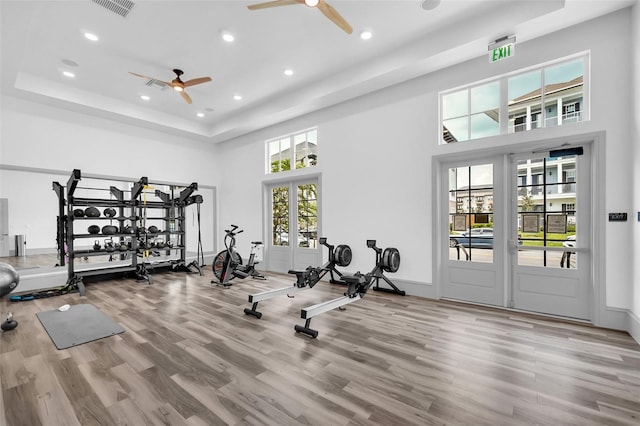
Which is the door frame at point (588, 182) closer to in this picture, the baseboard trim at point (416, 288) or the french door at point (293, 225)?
the baseboard trim at point (416, 288)

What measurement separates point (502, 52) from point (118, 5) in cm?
490

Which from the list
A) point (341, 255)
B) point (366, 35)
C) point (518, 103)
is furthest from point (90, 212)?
point (518, 103)

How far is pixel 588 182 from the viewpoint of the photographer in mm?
3398

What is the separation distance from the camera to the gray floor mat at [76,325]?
9.53 ft

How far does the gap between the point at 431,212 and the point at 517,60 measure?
2.34 metres

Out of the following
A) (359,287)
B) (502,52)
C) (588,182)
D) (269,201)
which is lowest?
(359,287)

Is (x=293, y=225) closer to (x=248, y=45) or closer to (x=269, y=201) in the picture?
(x=269, y=201)

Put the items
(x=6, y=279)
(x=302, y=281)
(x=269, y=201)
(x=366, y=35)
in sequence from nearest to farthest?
(x=6, y=279) → (x=302, y=281) → (x=366, y=35) → (x=269, y=201)

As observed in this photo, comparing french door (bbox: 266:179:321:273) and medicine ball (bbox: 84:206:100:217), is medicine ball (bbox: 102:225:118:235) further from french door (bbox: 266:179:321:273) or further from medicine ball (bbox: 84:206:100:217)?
french door (bbox: 266:179:321:273)

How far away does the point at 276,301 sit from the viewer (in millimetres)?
4262

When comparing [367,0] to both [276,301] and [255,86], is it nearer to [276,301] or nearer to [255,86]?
[255,86]

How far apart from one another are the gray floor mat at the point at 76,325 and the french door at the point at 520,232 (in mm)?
4582

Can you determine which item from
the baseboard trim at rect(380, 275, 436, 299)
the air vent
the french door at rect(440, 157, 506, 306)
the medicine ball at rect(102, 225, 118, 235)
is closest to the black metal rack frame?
the medicine ball at rect(102, 225, 118, 235)

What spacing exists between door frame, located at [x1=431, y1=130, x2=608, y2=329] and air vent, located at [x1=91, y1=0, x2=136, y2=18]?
4.57m
